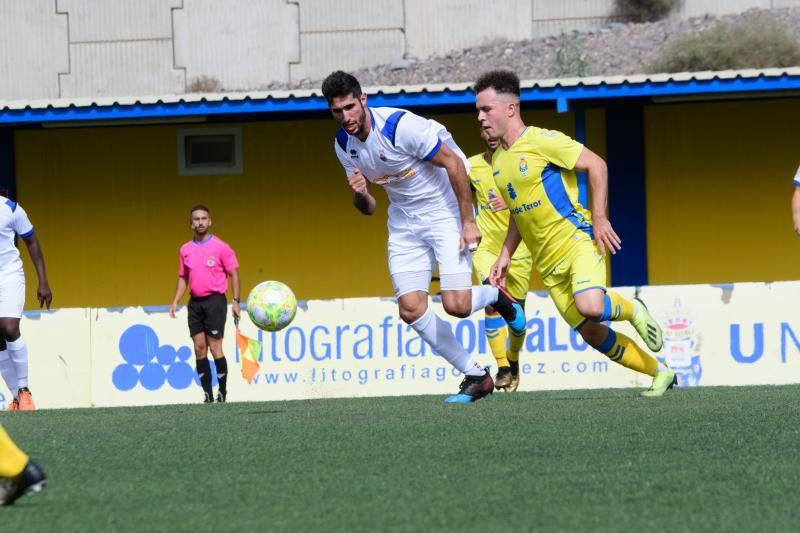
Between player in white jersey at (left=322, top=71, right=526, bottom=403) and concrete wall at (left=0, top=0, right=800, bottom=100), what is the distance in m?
37.4

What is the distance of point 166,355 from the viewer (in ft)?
52.5

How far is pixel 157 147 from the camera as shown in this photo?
66.5 ft

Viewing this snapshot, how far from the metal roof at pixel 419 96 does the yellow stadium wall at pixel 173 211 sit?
8.01ft

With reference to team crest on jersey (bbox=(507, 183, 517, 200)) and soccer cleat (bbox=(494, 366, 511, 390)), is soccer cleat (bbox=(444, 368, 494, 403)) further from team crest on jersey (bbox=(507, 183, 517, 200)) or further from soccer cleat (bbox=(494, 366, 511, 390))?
soccer cleat (bbox=(494, 366, 511, 390))

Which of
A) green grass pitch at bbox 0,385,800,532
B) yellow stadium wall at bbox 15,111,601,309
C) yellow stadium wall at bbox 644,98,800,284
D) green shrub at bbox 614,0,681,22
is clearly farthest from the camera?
green shrub at bbox 614,0,681,22

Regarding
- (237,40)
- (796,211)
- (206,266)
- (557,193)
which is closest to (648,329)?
(557,193)

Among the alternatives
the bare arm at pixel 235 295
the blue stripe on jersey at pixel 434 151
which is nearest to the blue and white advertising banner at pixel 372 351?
the bare arm at pixel 235 295

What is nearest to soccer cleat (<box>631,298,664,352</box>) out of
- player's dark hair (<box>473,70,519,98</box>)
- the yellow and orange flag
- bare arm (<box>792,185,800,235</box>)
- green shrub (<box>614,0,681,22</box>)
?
bare arm (<box>792,185,800,235</box>)

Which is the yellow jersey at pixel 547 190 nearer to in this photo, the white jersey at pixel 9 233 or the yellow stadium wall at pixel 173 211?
the white jersey at pixel 9 233

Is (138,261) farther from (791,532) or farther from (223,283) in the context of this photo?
(791,532)

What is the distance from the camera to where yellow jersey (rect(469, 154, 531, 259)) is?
1227 centimetres

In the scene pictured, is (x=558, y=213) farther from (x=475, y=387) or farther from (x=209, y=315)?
(x=209, y=315)

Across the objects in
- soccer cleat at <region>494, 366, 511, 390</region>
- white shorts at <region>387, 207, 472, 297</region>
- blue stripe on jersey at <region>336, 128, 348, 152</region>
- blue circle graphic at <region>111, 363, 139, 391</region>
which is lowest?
blue circle graphic at <region>111, 363, 139, 391</region>

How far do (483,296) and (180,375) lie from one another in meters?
6.77
